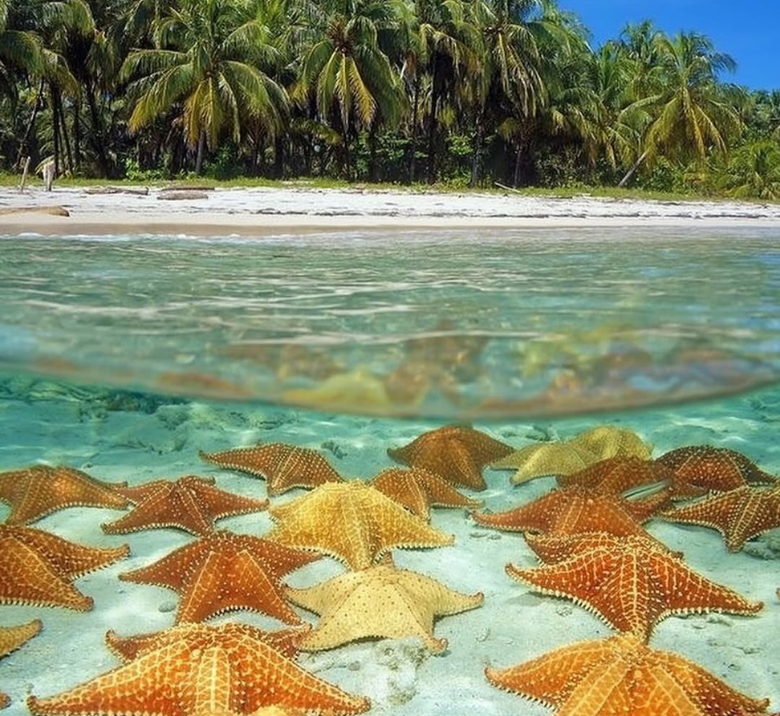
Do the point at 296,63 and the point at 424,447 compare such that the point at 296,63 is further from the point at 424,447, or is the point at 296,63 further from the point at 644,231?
the point at 424,447

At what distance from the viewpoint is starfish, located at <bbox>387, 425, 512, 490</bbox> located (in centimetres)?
590

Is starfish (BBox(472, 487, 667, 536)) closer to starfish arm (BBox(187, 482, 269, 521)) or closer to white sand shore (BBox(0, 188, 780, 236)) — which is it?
starfish arm (BBox(187, 482, 269, 521))

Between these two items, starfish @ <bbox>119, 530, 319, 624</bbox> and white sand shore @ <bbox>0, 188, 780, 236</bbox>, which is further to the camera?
white sand shore @ <bbox>0, 188, 780, 236</bbox>

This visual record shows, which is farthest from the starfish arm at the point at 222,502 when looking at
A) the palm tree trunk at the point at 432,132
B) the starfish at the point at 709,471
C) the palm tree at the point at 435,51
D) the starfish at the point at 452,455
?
the palm tree trunk at the point at 432,132

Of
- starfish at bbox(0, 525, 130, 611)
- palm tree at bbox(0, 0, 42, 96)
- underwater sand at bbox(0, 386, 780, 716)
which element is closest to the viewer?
underwater sand at bbox(0, 386, 780, 716)

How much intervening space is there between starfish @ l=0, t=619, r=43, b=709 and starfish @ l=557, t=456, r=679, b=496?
10.3ft

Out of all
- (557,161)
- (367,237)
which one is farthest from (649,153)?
(367,237)

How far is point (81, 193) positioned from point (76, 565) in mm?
21364

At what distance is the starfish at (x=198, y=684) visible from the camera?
284cm

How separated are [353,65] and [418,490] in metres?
33.0

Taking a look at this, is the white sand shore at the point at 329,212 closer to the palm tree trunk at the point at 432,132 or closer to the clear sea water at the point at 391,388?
the clear sea water at the point at 391,388

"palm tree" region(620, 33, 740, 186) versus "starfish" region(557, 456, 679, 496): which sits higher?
"palm tree" region(620, 33, 740, 186)

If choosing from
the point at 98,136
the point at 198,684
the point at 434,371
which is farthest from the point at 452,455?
the point at 98,136

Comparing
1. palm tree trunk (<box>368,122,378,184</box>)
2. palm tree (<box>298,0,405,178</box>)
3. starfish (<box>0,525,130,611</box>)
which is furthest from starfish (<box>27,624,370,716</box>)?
palm tree trunk (<box>368,122,378,184</box>)
